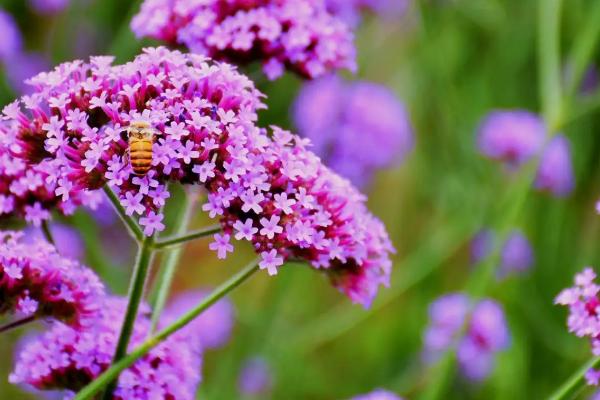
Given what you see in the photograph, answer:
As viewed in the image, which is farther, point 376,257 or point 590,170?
point 590,170

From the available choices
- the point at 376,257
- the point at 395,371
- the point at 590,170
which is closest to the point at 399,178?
the point at 590,170

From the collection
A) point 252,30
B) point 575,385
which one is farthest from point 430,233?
point 575,385

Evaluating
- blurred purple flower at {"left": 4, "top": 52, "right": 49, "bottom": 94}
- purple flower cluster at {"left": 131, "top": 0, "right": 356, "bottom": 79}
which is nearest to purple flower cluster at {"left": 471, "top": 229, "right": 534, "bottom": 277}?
blurred purple flower at {"left": 4, "top": 52, "right": 49, "bottom": 94}

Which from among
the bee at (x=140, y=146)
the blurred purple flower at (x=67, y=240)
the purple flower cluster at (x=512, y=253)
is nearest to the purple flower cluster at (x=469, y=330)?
the purple flower cluster at (x=512, y=253)

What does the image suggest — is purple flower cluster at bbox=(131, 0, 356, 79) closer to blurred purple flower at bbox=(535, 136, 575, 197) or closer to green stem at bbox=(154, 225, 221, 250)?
green stem at bbox=(154, 225, 221, 250)

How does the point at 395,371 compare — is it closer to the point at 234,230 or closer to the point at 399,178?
the point at 399,178

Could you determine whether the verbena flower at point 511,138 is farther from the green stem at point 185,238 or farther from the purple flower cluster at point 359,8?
the green stem at point 185,238

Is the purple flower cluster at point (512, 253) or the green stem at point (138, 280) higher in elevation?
the purple flower cluster at point (512, 253)
